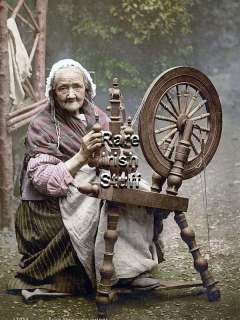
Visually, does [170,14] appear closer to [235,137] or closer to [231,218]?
[235,137]

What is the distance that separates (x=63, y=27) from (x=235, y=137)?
0.80 meters

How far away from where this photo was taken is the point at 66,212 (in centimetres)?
211

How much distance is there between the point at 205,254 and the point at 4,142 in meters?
0.98

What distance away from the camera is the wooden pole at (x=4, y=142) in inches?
95.6

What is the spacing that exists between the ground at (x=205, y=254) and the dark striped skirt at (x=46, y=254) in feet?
0.20

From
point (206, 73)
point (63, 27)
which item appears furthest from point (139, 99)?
point (63, 27)

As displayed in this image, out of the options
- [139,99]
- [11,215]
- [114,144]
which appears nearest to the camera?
[114,144]

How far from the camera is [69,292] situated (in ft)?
6.98

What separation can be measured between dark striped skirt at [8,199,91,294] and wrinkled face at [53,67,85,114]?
0.36 metres

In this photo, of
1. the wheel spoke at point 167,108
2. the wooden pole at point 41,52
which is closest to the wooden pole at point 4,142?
the wooden pole at point 41,52

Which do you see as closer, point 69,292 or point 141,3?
point 69,292

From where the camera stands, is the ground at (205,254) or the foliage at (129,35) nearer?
the ground at (205,254)

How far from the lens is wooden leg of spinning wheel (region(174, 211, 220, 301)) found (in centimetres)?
208

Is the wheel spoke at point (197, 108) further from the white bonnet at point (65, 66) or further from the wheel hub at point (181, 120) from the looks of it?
the white bonnet at point (65, 66)
